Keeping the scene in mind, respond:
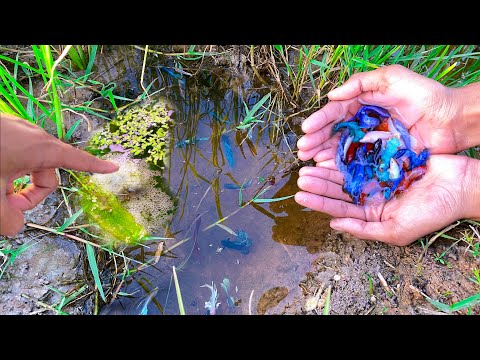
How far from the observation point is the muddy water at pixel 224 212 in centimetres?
233

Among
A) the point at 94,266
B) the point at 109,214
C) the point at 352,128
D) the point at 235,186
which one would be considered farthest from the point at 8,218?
the point at 352,128

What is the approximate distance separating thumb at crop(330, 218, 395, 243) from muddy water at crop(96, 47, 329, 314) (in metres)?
0.20

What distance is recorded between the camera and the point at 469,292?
218 cm

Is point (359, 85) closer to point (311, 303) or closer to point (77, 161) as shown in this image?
point (311, 303)

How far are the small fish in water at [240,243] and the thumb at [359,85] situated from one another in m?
0.95

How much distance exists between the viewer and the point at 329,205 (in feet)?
7.68

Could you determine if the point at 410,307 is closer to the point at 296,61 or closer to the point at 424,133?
the point at 424,133

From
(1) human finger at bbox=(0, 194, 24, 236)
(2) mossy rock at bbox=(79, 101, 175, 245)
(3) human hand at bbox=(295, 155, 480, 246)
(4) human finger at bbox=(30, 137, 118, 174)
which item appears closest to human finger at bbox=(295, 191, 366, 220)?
(3) human hand at bbox=(295, 155, 480, 246)

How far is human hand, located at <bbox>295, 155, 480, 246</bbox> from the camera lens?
2242mm

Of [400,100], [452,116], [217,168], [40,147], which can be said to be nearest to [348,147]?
[400,100]

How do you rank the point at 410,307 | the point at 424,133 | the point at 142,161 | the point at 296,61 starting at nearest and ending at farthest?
the point at 410,307
the point at 424,133
the point at 142,161
the point at 296,61

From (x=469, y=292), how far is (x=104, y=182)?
211cm

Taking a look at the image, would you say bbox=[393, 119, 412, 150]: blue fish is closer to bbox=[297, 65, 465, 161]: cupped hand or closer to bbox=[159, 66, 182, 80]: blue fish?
bbox=[297, 65, 465, 161]: cupped hand

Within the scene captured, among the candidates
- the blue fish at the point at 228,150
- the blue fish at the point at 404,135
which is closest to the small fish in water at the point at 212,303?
the blue fish at the point at 228,150
